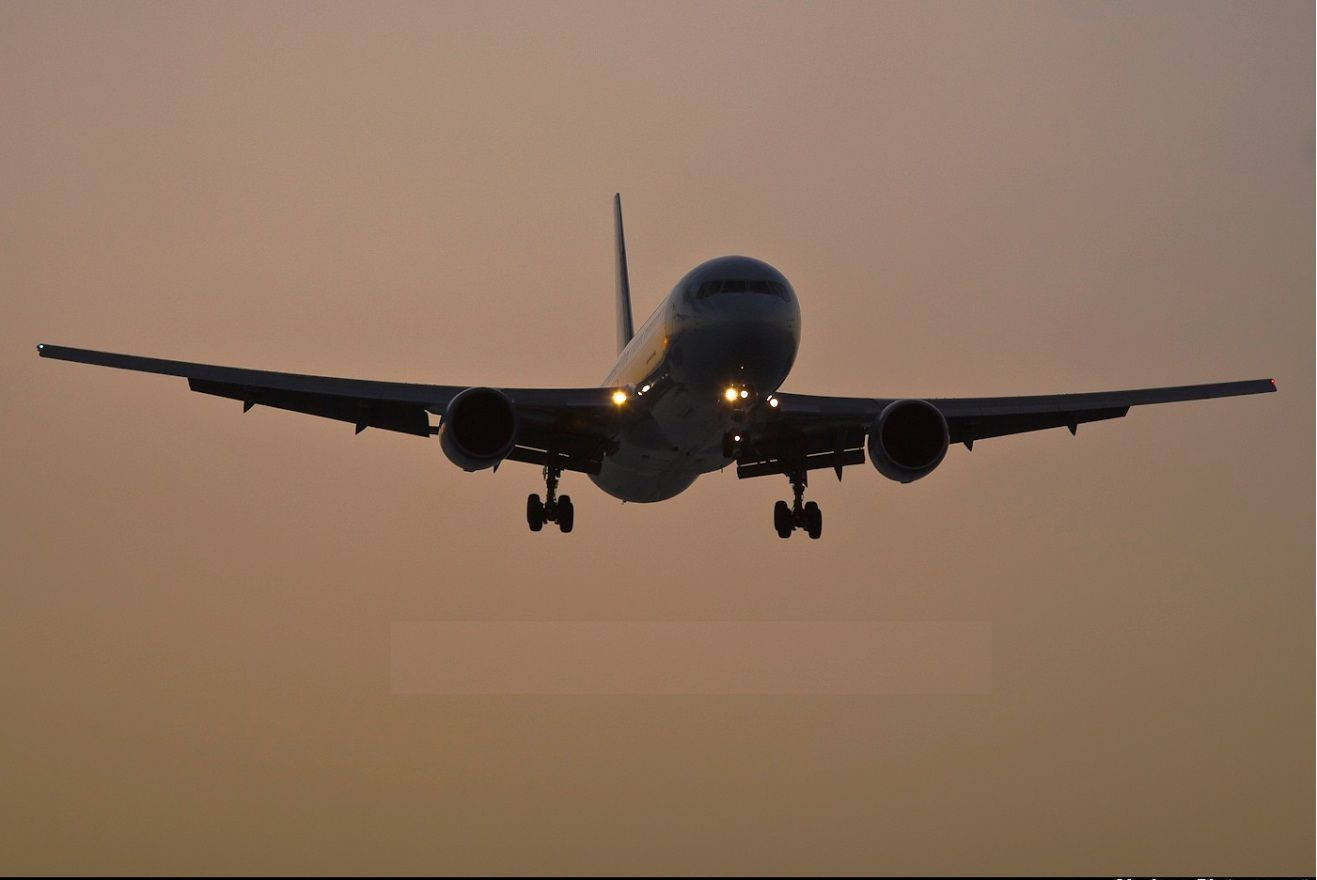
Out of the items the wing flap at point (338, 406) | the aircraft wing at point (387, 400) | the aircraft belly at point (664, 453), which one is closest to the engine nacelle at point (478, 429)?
the aircraft wing at point (387, 400)

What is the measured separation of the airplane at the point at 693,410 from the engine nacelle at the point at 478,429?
0.03 metres

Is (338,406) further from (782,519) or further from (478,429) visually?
(782,519)

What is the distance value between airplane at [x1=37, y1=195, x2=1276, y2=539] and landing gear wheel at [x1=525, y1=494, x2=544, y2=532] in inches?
0.9

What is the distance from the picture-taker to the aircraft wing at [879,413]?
35594 millimetres

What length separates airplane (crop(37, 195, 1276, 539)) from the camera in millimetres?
30922

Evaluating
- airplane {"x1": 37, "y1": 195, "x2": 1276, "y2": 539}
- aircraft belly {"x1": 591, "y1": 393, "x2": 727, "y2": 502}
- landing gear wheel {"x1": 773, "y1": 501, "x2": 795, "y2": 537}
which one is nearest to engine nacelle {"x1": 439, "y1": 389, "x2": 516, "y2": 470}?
airplane {"x1": 37, "y1": 195, "x2": 1276, "y2": 539}

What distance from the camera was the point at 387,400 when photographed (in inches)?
1378

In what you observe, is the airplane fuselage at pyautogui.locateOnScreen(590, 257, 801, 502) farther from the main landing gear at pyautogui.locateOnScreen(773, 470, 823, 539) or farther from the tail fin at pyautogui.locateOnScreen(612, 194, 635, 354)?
the tail fin at pyautogui.locateOnScreen(612, 194, 635, 354)

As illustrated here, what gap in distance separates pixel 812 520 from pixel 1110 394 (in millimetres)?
7134

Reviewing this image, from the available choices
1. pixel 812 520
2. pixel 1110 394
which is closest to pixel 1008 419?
pixel 1110 394

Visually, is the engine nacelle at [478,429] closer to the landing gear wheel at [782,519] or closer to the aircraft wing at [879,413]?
the aircraft wing at [879,413]

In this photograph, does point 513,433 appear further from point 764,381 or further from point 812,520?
point 812,520

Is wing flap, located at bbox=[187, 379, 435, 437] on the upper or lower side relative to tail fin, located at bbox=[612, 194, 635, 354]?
lower

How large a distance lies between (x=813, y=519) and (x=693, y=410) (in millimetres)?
7155
